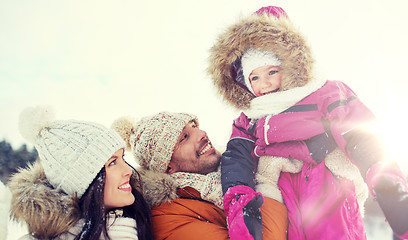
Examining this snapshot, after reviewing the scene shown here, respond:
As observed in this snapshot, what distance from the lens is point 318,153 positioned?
1506mm

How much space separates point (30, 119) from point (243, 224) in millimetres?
1139

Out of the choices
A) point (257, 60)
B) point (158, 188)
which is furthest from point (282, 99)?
point (158, 188)

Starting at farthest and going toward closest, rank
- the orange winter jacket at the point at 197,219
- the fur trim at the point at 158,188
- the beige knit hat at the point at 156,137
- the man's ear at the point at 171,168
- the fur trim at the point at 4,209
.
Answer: the man's ear at the point at 171,168, the beige knit hat at the point at 156,137, the fur trim at the point at 158,188, the orange winter jacket at the point at 197,219, the fur trim at the point at 4,209

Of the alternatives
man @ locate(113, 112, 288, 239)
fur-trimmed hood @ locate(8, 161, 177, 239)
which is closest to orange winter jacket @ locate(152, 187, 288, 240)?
man @ locate(113, 112, 288, 239)

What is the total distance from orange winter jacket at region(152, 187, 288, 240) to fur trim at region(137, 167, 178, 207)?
45mm

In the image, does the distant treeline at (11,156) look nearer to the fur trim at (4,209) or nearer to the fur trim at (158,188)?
the fur trim at (158,188)

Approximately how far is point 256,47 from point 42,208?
1386 millimetres

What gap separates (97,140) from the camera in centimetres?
144

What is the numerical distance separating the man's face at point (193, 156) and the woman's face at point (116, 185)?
0.44 metres

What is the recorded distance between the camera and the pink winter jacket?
1.41 metres

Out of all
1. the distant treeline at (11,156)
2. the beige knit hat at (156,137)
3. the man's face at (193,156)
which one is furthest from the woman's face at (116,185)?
the distant treeline at (11,156)

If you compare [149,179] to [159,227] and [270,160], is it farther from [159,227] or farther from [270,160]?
[270,160]

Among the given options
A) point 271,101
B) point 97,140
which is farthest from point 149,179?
point 271,101

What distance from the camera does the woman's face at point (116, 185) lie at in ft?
4.74
